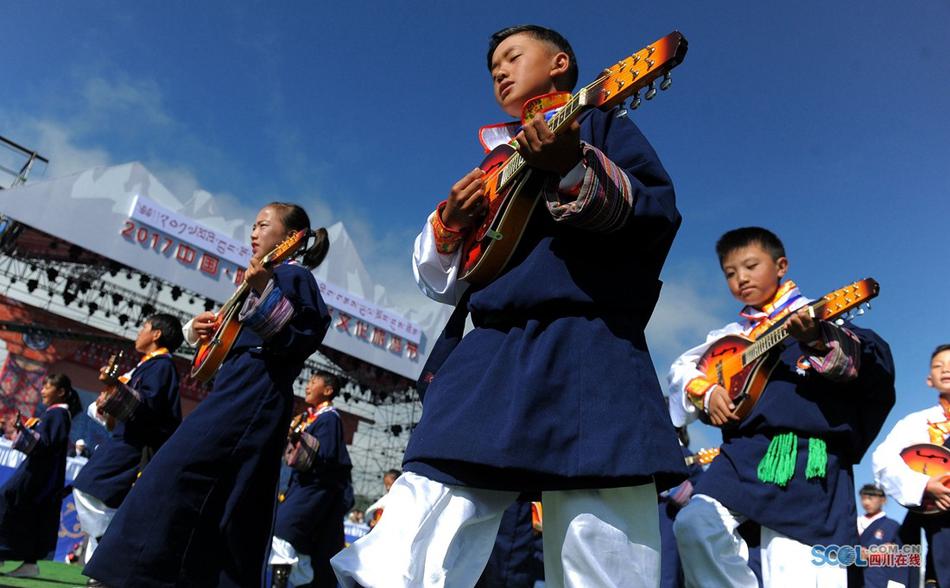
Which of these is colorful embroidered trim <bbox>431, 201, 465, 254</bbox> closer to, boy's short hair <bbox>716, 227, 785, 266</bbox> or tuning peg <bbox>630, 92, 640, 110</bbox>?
tuning peg <bbox>630, 92, 640, 110</bbox>

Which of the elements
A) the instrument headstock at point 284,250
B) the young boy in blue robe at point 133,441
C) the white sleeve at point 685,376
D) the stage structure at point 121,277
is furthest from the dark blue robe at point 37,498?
the stage structure at point 121,277

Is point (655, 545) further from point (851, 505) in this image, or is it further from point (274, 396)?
point (274, 396)

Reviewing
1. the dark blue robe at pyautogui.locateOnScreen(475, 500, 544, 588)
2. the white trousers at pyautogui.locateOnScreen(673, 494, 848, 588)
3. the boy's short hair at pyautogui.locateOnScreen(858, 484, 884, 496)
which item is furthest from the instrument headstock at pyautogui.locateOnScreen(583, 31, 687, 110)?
the boy's short hair at pyautogui.locateOnScreen(858, 484, 884, 496)

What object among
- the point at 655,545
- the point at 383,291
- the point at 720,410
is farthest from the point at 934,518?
the point at 383,291

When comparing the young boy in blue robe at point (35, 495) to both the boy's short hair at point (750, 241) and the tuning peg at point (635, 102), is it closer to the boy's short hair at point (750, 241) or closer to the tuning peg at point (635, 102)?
the boy's short hair at point (750, 241)

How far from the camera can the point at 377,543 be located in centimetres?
152

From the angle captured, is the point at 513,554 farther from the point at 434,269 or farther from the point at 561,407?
the point at 561,407

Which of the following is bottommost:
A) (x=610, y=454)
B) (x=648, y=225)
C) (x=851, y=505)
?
(x=610, y=454)

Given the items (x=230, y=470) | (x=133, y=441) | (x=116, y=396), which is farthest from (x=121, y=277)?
(x=230, y=470)

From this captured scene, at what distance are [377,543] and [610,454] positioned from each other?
516 mm

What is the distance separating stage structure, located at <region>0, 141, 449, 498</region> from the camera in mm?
20828

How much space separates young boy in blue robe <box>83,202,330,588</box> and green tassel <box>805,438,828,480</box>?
7.56ft

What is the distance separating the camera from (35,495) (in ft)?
21.0

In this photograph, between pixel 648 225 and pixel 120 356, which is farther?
pixel 120 356
